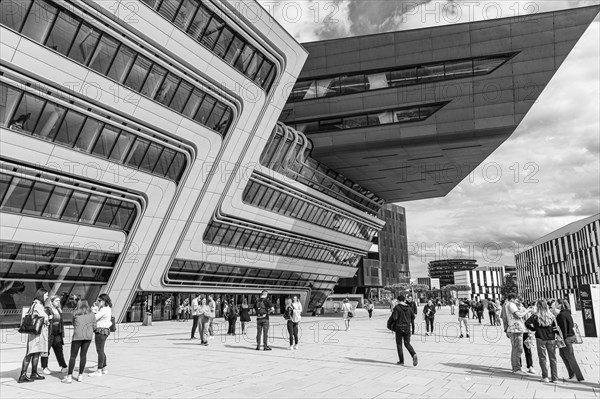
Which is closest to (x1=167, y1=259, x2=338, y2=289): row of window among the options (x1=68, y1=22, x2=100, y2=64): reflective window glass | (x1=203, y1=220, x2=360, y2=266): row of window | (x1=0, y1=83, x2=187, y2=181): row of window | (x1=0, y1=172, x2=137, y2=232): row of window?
(x1=203, y1=220, x2=360, y2=266): row of window

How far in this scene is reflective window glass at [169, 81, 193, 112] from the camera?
2680 cm

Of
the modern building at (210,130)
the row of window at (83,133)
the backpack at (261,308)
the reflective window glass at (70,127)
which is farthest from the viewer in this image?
the reflective window glass at (70,127)

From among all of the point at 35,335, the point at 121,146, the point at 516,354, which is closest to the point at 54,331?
the point at 35,335

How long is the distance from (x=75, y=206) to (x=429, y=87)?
2746 cm

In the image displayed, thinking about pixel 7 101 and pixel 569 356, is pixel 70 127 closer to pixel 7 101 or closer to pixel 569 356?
pixel 7 101

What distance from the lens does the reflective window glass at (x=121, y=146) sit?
2485 cm

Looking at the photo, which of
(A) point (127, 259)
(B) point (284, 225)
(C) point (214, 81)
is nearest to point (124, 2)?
(C) point (214, 81)

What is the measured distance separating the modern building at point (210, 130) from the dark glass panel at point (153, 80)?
8cm

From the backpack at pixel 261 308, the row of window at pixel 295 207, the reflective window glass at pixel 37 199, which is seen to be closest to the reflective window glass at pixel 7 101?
the reflective window glass at pixel 37 199

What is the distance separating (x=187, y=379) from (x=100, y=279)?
1870 centimetres

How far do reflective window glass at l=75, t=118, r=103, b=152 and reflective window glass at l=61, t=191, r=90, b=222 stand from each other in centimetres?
251

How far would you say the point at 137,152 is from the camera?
26.1 metres

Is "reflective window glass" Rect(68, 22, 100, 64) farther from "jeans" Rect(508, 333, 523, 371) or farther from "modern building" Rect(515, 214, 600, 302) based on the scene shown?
"modern building" Rect(515, 214, 600, 302)

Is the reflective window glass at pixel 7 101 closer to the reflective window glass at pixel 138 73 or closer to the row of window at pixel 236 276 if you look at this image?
the reflective window glass at pixel 138 73
